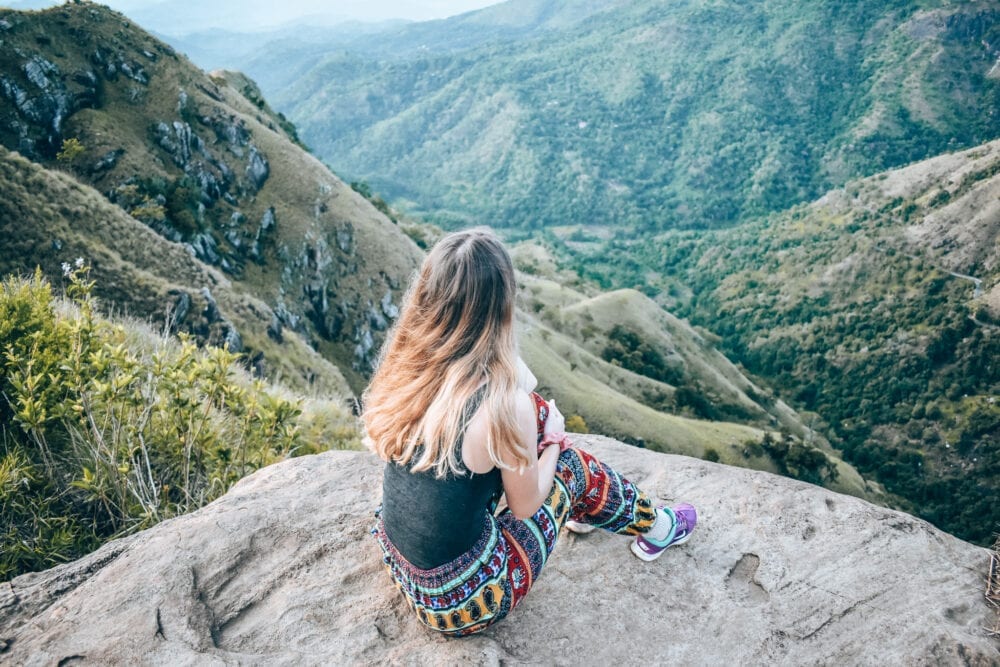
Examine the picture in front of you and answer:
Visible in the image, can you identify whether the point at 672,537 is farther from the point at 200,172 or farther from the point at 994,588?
the point at 200,172

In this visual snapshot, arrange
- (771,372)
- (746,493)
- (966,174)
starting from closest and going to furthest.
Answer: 1. (746,493)
2. (771,372)
3. (966,174)

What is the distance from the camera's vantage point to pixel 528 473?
132 inches

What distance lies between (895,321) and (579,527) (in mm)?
118193

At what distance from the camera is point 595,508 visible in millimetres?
4500

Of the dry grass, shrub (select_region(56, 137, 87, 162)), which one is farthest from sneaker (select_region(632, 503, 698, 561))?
shrub (select_region(56, 137, 87, 162))

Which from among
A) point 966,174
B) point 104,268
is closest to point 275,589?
point 104,268

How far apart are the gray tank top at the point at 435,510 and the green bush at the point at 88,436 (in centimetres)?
263

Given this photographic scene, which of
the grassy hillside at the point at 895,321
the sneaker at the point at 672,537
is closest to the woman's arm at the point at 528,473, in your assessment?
the sneaker at the point at 672,537

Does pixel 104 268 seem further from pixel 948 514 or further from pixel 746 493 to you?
pixel 948 514

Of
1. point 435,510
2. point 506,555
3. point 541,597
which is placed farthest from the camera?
point 541,597

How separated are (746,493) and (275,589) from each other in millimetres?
4448

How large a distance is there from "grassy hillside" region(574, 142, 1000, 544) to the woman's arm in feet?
272

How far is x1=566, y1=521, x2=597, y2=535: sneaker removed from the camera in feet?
16.4

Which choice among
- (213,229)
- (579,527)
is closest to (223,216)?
(213,229)
